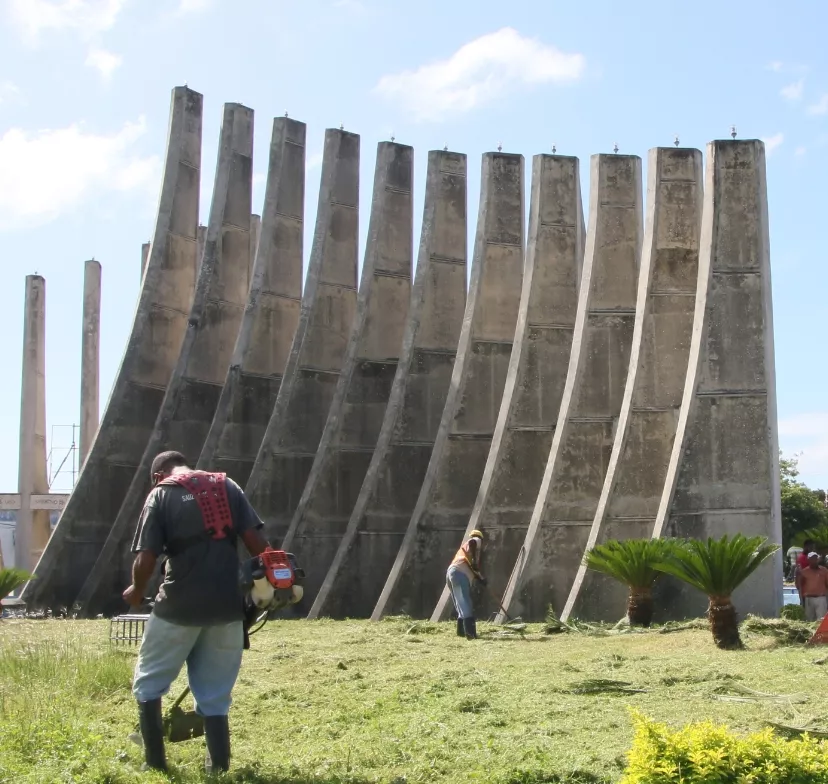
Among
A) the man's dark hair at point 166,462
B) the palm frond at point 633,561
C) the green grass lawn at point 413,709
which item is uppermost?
the man's dark hair at point 166,462

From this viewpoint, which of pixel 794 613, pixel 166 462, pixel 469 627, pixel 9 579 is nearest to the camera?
pixel 166 462

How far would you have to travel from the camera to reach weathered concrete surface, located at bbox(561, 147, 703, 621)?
16.6m

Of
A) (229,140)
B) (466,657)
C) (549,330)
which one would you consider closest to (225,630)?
(466,657)

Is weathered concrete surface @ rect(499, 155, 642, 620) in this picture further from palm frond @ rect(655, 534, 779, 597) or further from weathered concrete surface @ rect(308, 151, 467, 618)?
palm frond @ rect(655, 534, 779, 597)

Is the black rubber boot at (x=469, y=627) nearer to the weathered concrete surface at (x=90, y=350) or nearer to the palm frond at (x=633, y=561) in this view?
the palm frond at (x=633, y=561)

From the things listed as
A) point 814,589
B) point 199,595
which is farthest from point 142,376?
point 199,595

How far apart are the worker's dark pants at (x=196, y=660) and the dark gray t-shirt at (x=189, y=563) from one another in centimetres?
7

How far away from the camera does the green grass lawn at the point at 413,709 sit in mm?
6234

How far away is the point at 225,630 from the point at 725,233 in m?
11.7

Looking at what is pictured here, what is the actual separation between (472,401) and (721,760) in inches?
614

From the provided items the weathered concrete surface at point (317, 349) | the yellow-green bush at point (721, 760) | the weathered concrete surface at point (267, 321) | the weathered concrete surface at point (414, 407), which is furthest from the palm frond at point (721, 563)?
the weathered concrete surface at point (267, 321)

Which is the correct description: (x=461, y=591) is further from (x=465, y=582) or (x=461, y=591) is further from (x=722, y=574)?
(x=722, y=574)

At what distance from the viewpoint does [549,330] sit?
772 inches

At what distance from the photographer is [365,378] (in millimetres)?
22172
